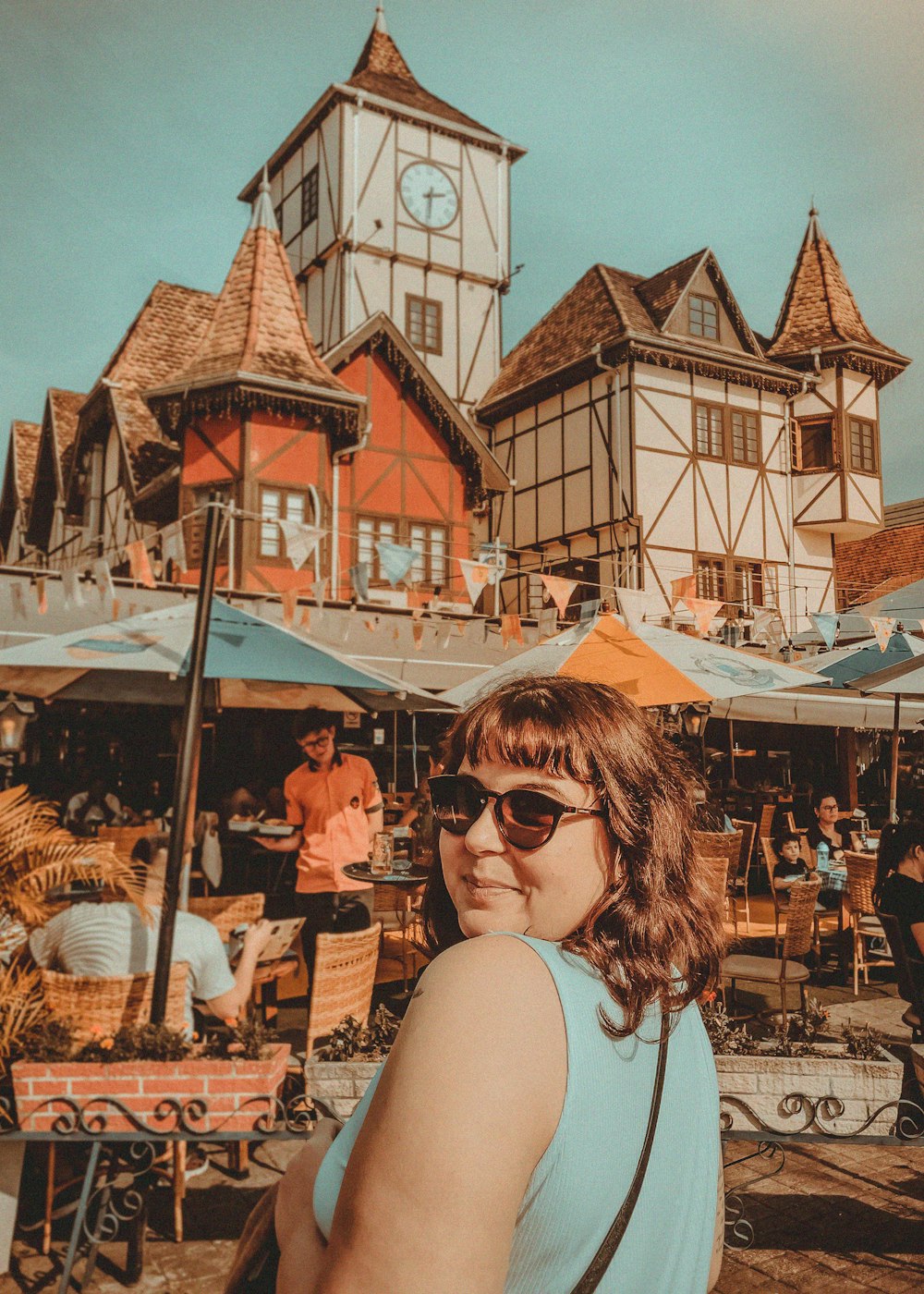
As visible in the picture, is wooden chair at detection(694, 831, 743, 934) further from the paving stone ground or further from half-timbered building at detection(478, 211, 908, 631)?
half-timbered building at detection(478, 211, 908, 631)

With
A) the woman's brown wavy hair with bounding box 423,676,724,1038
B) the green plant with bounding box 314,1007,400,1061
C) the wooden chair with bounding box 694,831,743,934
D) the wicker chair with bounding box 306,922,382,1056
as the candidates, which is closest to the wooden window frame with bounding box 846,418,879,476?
the wooden chair with bounding box 694,831,743,934

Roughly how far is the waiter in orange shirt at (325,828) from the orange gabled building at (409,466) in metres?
11.4

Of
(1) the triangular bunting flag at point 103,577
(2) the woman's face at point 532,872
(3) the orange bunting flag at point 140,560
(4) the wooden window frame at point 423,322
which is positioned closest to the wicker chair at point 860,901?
(2) the woman's face at point 532,872

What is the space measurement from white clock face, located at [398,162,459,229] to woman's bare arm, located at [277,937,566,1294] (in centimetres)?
2409

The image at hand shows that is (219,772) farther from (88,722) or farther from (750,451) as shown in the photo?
(750,451)

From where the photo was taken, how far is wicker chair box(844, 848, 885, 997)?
24.9 ft

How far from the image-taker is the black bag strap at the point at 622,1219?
909 millimetres

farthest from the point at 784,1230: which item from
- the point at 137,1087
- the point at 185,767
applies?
the point at 185,767

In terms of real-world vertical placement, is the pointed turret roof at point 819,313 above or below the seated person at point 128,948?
above

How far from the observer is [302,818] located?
641 centimetres

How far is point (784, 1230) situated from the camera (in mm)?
3834

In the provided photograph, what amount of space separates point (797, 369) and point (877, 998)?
1894cm

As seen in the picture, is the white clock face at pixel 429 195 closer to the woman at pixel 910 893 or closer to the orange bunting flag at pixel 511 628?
the orange bunting flag at pixel 511 628

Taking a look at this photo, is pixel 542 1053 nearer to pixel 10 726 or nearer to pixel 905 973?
pixel 905 973
